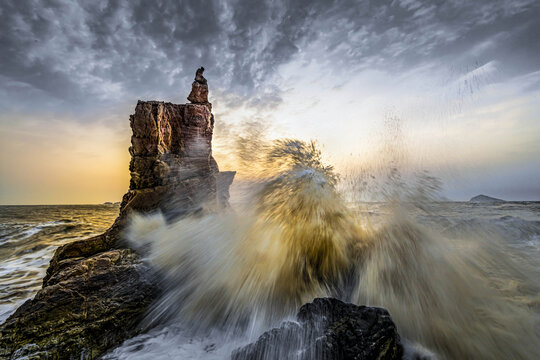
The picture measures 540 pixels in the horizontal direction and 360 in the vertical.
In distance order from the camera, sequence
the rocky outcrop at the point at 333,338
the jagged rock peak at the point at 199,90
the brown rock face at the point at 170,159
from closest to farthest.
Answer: the rocky outcrop at the point at 333,338 < the brown rock face at the point at 170,159 < the jagged rock peak at the point at 199,90

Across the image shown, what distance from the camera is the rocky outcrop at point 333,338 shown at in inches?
95.7

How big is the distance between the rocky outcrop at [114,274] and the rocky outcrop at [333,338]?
2.36 metres

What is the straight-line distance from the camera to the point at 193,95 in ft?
34.6

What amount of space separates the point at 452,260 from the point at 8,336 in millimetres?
7895

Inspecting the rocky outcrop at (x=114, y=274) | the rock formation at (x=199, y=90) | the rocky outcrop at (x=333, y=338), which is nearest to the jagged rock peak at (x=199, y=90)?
the rock formation at (x=199, y=90)

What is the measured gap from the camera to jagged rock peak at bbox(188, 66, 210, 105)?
415 inches

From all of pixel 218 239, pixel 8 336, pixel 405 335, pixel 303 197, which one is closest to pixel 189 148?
pixel 218 239

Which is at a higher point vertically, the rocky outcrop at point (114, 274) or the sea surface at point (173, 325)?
the rocky outcrop at point (114, 274)

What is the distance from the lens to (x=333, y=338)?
256cm

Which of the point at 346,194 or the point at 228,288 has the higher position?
the point at 346,194

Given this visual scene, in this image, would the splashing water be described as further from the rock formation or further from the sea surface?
the rock formation

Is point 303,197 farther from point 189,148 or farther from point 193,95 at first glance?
point 193,95

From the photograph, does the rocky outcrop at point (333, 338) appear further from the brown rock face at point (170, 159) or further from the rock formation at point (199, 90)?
the rock formation at point (199, 90)

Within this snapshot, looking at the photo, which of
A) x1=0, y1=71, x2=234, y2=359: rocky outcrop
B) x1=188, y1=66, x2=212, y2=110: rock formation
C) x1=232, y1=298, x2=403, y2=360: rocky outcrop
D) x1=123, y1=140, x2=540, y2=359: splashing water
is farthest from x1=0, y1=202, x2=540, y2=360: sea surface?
x1=188, y1=66, x2=212, y2=110: rock formation
